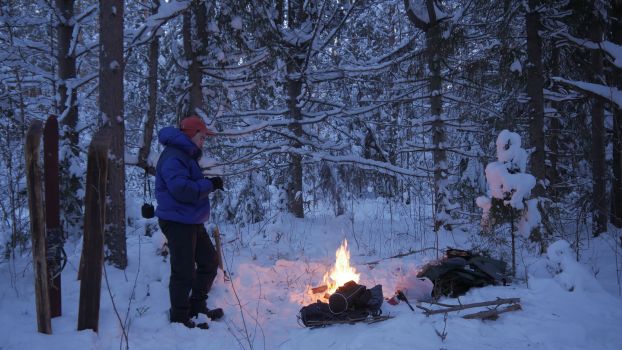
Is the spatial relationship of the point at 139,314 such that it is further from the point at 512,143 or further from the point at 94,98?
the point at 94,98

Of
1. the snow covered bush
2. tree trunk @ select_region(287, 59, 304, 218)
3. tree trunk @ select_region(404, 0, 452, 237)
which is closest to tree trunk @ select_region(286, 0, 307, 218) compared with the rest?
tree trunk @ select_region(287, 59, 304, 218)

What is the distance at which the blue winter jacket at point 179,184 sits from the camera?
410 cm

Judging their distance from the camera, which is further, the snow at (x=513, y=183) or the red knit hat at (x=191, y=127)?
the snow at (x=513, y=183)

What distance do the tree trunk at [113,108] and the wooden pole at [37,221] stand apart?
1855mm

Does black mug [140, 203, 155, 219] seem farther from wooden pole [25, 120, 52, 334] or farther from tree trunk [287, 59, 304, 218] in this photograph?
tree trunk [287, 59, 304, 218]

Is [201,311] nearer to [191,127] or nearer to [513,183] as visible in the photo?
[191,127]

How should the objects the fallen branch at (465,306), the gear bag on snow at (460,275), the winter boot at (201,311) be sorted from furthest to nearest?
the gear bag on snow at (460,275) → the winter boot at (201,311) → the fallen branch at (465,306)

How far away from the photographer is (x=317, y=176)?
11.6 metres

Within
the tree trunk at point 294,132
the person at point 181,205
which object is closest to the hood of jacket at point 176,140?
the person at point 181,205

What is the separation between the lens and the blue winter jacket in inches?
161

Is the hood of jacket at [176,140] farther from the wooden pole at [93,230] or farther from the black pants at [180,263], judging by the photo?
the black pants at [180,263]

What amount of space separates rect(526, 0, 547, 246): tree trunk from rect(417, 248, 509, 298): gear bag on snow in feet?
12.0

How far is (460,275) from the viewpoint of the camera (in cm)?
478

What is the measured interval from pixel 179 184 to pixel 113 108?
2.15m
